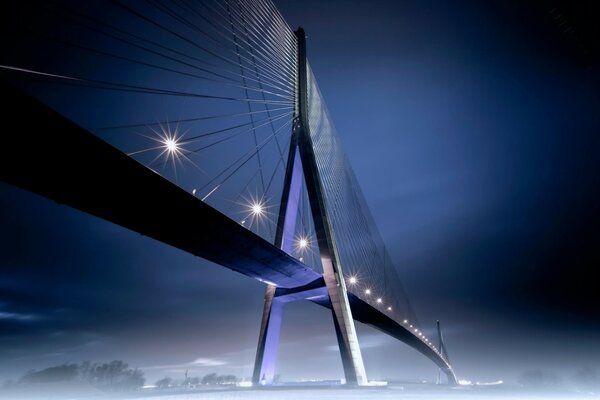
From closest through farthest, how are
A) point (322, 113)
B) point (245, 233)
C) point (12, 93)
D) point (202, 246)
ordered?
point (12, 93)
point (245, 233)
point (202, 246)
point (322, 113)

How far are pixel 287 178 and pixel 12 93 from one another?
626 inches

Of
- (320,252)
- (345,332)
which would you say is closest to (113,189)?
(320,252)

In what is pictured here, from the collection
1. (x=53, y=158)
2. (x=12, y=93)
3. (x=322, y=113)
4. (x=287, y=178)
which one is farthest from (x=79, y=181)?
(x=322, y=113)

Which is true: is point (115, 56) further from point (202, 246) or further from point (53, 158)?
point (202, 246)

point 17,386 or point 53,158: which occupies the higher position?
point 53,158

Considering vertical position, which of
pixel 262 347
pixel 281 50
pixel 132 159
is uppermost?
pixel 281 50

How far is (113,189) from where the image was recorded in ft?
37.3

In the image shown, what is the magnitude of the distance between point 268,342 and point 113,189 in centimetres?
1471

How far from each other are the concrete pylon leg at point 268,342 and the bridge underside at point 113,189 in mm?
3603

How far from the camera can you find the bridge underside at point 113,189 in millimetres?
8195

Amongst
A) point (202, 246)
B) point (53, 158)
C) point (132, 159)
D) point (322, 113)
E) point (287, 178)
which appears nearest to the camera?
point (53, 158)

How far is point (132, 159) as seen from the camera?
10.2 meters

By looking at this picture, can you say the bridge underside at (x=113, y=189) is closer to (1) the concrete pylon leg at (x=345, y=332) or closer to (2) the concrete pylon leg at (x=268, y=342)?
(1) the concrete pylon leg at (x=345, y=332)

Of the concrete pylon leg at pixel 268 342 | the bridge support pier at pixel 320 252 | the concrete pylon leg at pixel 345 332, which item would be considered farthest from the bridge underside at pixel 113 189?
the concrete pylon leg at pixel 268 342
